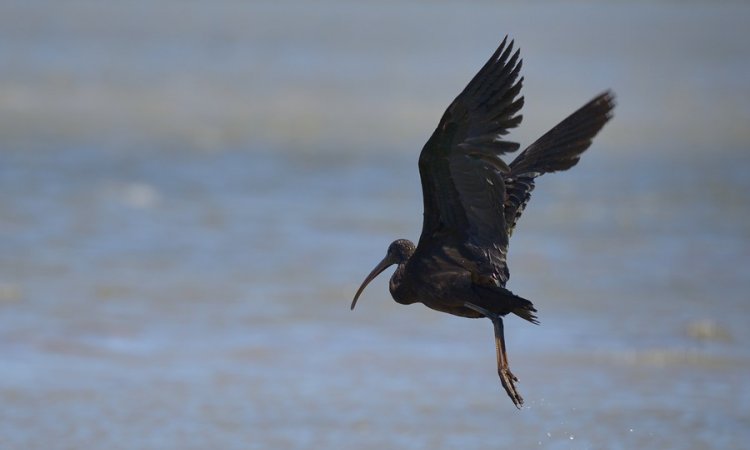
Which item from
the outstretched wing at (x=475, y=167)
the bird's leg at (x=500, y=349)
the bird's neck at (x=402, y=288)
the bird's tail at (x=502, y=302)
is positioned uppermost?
the outstretched wing at (x=475, y=167)

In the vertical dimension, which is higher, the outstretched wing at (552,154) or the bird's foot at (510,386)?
the outstretched wing at (552,154)

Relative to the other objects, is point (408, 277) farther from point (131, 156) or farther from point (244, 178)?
point (131, 156)

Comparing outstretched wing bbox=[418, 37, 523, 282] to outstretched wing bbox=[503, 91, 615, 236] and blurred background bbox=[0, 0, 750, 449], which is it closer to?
outstretched wing bbox=[503, 91, 615, 236]

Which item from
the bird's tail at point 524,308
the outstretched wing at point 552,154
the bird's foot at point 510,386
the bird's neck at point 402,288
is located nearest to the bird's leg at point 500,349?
the bird's foot at point 510,386

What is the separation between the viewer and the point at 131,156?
20.0 meters

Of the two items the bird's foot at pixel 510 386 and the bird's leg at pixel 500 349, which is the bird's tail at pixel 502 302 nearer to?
the bird's leg at pixel 500 349

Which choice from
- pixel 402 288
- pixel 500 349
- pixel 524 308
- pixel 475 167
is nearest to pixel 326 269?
pixel 402 288

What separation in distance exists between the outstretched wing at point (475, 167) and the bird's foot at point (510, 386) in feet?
1.65

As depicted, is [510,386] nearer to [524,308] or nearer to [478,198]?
[524,308]

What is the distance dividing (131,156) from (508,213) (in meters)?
12.4

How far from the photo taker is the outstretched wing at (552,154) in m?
8.04

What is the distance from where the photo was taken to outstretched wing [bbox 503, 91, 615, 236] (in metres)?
8.04

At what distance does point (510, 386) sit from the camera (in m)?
7.47

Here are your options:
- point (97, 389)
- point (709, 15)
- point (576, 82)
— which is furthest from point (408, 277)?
point (709, 15)
